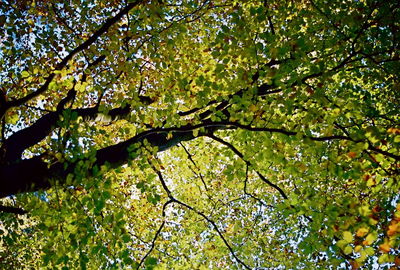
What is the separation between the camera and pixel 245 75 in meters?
6.25

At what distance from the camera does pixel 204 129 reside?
21.6 feet

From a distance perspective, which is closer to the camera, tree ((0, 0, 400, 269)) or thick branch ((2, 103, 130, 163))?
tree ((0, 0, 400, 269))

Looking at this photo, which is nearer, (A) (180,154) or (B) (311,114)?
(B) (311,114)

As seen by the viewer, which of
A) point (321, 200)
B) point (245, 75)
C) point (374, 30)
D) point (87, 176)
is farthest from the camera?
point (374, 30)

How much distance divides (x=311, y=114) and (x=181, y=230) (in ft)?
27.0

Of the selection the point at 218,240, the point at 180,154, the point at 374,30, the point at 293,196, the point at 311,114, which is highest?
the point at 374,30

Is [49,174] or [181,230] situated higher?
[181,230]

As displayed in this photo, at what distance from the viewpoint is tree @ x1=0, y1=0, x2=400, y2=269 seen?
15.5 feet

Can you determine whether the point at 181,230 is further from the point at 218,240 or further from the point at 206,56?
the point at 206,56

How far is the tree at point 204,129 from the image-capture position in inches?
186

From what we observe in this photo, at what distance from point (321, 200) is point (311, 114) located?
1.59 metres

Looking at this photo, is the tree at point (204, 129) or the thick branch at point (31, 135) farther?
the thick branch at point (31, 135)

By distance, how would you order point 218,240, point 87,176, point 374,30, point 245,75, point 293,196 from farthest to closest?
1. point 218,240
2. point 374,30
3. point 245,75
4. point 87,176
5. point 293,196

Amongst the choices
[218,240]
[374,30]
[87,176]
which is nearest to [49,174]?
[87,176]
